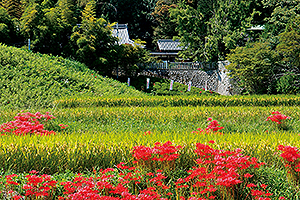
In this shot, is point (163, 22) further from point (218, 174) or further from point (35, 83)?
point (218, 174)

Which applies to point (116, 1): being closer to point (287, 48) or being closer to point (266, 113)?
point (287, 48)

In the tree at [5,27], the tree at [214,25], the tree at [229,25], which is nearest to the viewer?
the tree at [5,27]

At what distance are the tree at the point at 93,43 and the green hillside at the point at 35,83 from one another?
5.22 metres

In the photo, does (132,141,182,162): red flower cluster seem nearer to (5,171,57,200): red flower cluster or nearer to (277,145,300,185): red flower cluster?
(5,171,57,200): red flower cluster

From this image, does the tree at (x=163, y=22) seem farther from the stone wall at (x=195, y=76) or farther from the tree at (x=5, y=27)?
the tree at (x=5, y=27)

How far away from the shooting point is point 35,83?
47.8ft

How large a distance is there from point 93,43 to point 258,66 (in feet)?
45.0

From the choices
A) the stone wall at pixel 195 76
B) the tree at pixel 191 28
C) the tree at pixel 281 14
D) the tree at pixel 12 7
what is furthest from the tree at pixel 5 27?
the tree at pixel 281 14

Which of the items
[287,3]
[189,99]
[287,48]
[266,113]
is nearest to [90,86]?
[189,99]

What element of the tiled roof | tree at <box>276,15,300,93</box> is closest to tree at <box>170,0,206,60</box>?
tree at <box>276,15,300,93</box>

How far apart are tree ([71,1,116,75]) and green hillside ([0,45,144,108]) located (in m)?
5.22

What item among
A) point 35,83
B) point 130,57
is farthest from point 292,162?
point 130,57

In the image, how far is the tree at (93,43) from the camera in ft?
77.5

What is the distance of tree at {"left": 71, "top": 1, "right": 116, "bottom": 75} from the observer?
23.6m
